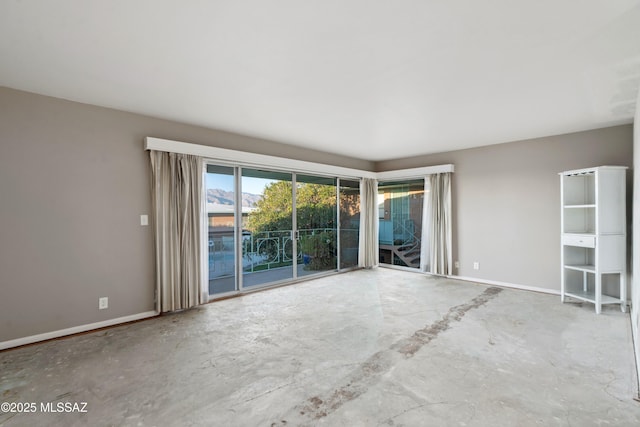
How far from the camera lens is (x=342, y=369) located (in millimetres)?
2357

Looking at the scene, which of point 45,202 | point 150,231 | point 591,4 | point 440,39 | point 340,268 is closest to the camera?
point 591,4

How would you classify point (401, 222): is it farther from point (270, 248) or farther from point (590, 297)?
point (590, 297)

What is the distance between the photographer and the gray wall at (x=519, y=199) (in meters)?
4.25

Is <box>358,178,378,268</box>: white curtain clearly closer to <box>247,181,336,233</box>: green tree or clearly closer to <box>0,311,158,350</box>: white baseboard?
<box>247,181,336,233</box>: green tree

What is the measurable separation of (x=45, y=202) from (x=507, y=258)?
6.34 meters

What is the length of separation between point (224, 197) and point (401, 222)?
3.99 metres

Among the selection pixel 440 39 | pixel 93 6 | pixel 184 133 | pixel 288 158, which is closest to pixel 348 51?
pixel 440 39

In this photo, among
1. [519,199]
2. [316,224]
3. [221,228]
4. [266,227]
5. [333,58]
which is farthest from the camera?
[316,224]

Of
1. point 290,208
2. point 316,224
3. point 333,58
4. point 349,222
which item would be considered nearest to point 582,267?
point 349,222

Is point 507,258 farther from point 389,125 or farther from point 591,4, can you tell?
point 591,4

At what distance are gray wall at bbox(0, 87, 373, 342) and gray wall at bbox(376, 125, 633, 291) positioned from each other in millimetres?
5090

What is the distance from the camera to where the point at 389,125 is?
4039 millimetres

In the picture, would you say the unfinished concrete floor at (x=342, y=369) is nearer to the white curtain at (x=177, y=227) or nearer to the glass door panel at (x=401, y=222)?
the white curtain at (x=177, y=227)

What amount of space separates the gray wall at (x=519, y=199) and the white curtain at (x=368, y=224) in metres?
1.63
